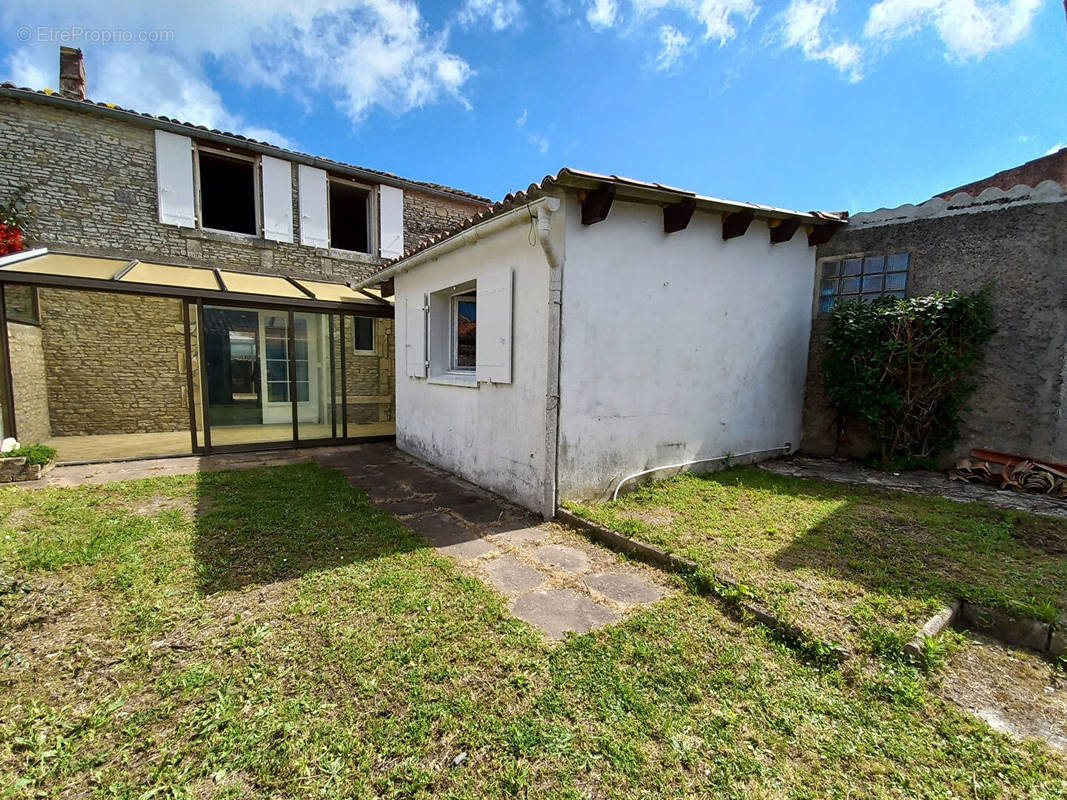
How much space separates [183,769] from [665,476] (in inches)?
200

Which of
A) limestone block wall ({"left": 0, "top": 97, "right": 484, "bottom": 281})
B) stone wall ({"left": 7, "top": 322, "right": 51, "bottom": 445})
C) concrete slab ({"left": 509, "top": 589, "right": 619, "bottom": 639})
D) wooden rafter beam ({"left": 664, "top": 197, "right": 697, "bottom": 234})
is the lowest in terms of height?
concrete slab ({"left": 509, "top": 589, "right": 619, "bottom": 639})

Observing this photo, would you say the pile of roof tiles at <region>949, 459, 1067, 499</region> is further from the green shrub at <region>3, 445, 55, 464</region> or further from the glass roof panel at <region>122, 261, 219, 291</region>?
the green shrub at <region>3, 445, 55, 464</region>

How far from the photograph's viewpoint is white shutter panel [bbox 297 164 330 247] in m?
10.6

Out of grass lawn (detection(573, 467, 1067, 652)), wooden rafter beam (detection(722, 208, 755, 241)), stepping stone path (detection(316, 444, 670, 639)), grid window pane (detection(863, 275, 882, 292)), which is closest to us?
grass lawn (detection(573, 467, 1067, 652))

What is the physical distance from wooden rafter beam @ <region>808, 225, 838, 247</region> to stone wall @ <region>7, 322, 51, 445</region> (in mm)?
12874

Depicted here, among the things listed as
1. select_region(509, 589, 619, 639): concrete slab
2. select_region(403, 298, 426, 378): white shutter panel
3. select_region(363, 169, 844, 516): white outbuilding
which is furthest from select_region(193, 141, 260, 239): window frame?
select_region(509, 589, 619, 639): concrete slab

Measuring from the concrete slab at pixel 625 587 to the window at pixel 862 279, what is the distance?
19.4 ft

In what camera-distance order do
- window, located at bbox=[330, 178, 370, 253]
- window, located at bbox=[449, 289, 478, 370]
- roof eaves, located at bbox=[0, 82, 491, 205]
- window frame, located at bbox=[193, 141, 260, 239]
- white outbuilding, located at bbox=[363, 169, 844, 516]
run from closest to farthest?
white outbuilding, located at bbox=[363, 169, 844, 516] → window, located at bbox=[449, 289, 478, 370] → roof eaves, located at bbox=[0, 82, 491, 205] → window frame, located at bbox=[193, 141, 260, 239] → window, located at bbox=[330, 178, 370, 253]

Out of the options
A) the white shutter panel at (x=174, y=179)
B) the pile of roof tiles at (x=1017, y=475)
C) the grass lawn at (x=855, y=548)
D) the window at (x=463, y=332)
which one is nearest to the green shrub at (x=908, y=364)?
the pile of roof tiles at (x=1017, y=475)

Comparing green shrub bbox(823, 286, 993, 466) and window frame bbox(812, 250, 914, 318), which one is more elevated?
window frame bbox(812, 250, 914, 318)

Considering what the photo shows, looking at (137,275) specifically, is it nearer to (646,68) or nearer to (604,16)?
(604,16)

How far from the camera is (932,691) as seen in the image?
Result: 90.0 inches

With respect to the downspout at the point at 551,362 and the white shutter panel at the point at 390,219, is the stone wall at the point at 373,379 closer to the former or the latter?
the white shutter panel at the point at 390,219

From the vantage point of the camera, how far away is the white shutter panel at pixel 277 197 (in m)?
10.1
